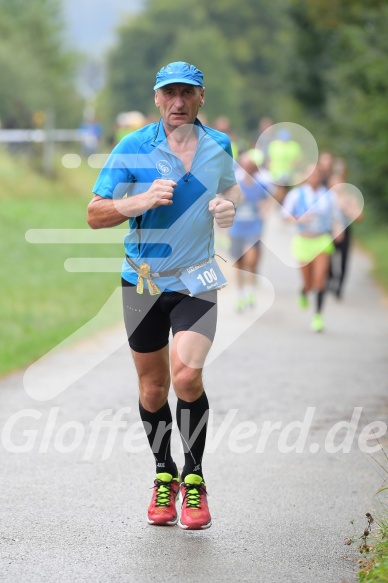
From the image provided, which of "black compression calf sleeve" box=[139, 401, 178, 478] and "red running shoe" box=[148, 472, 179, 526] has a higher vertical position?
"black compression calf sleeve" box=[139, 401, 178, 478]

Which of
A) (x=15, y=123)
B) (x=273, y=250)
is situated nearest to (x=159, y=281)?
(x=273, y=250)

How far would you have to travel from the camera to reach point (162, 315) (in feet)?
20.7

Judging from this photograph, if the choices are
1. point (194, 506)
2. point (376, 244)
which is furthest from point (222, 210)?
point (376, 244)

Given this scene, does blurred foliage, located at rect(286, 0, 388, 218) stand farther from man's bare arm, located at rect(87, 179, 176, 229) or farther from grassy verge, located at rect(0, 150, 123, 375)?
man's bare arm, located at rect(87, 179, 176, 229)

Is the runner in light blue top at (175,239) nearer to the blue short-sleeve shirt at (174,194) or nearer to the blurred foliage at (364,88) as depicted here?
the blue short-sleeve shirt at (174,194)

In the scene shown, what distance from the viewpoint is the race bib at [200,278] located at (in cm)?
613

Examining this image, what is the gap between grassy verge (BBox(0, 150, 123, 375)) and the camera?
542 inches

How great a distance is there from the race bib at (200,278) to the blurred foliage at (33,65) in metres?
30.4

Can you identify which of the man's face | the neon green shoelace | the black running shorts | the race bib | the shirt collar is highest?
the man's face

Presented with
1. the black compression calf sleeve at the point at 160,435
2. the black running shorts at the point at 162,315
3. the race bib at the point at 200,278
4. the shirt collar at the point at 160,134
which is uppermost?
the shirt collar at the point at 160,134

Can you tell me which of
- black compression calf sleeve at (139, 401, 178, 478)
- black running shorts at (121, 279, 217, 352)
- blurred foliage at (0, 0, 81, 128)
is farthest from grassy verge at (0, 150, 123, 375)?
black running shorts at (121, 279, 217, 352)

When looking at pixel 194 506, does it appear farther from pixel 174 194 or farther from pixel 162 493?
pixel 174 194

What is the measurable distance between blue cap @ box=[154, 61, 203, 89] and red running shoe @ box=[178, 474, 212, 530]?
1.85 m

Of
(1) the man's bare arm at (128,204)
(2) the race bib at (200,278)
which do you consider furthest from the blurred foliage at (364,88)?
(1) the man's bare arm at (128,204)
